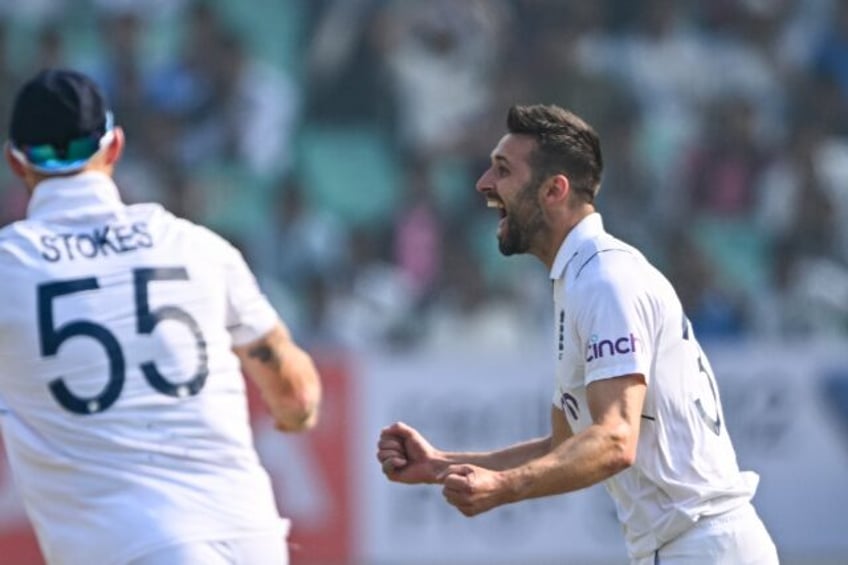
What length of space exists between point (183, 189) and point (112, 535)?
9144 mm

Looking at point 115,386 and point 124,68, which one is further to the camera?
point 124,68

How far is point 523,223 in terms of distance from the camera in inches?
194

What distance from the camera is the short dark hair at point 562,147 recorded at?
4.90 metres

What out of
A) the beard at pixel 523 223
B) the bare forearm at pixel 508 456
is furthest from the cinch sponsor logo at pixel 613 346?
the bare forearm at pixel 508 456

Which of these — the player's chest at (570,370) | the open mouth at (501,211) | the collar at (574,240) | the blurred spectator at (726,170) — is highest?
the blurred spectator at (726,170)

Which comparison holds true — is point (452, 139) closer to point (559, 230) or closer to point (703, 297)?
point (703, 297)

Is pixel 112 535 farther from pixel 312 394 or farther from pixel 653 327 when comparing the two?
pixel 653 327

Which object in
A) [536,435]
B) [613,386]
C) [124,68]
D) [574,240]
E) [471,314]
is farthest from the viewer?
[124,68]

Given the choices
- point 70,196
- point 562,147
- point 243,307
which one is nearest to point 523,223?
point 562,147

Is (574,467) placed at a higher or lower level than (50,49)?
lower

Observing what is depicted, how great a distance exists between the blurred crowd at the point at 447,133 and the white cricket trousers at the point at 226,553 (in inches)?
323

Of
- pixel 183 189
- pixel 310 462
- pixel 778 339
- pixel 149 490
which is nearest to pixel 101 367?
pixel 149 490

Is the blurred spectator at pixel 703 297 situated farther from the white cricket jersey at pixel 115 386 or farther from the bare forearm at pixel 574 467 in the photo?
the white cricket jersey at pixel 115 386

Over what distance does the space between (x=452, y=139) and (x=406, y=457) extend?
9.21m
